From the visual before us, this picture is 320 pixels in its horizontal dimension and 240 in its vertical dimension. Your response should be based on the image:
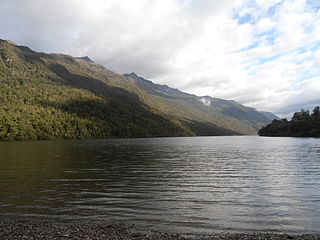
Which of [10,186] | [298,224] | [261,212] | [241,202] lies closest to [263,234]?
[298,224]

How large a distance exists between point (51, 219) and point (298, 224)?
20.4 meters

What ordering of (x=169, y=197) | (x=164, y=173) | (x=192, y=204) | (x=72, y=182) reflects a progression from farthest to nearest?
(x=164, y=173) < (x=72, y=182) < (x=169, y=197) < (x=192, y=204)

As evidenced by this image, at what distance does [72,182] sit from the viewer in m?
38.6

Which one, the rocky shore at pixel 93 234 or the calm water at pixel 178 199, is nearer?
the rocky shore at pixel 93 234

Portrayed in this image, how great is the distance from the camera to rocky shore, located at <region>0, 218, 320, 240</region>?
57.3ft

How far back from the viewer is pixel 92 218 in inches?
882

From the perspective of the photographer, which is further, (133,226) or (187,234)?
(133,226)

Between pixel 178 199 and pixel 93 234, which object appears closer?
pixel 93 234

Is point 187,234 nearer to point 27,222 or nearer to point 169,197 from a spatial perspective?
point 169,197

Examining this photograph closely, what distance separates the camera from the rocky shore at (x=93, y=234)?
1745cm

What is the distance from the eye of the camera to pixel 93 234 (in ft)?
59.4

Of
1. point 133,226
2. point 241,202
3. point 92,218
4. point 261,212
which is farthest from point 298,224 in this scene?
point 92,218

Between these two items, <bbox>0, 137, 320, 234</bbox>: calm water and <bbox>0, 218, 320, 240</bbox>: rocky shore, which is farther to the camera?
<bbox>0, 137, 320, 234</bbox>: calm water

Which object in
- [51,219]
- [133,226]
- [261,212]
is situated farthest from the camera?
[261,212]
